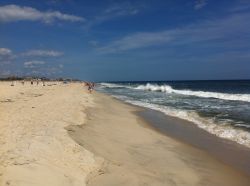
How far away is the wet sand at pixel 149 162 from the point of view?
775 cm

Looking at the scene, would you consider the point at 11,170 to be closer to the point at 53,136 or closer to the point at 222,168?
the point at 53,136

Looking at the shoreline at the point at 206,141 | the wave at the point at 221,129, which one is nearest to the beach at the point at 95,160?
the shoreline at the point at 206,141

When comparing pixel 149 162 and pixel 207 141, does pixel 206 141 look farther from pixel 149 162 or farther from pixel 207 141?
pixel 149 162

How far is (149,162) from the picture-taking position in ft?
30.7

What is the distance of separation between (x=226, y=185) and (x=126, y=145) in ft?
13.3

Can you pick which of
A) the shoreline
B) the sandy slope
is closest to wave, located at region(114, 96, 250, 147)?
the shoreline

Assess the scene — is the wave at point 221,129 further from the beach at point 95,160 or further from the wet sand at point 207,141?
the beach at point 95,160

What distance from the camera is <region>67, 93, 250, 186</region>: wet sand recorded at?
775cm

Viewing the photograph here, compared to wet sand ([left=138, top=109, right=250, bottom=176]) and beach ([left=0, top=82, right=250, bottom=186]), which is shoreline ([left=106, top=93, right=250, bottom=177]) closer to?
wet sand ([left=138, top=109, right=250, bottom=176])

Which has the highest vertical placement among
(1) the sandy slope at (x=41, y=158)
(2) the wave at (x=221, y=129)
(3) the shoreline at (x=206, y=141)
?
(1) the sandy slope at (x=41, y=158)

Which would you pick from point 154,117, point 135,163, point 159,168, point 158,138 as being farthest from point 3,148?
point 154,117

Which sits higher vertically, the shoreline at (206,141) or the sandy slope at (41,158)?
the sandy slope at (41,158)

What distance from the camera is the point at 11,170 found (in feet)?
22.0

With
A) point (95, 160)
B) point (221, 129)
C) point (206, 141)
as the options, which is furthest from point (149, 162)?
point (221, 129)
